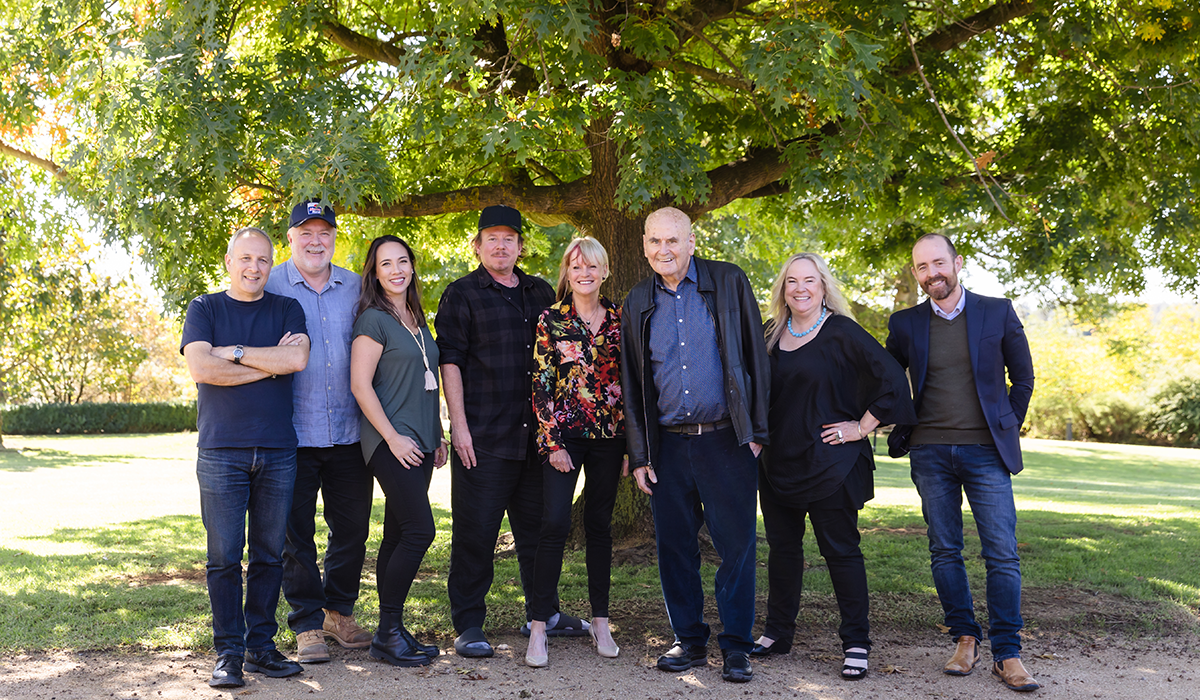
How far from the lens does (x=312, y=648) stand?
4.48 meters

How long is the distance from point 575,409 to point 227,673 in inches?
82.3

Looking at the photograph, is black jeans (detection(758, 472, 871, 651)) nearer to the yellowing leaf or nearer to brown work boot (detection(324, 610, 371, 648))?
brown work boot (detection(324, 610, 371, 648))

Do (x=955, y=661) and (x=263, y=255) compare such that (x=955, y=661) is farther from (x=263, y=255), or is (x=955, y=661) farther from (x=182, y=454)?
(x=182, y=454)

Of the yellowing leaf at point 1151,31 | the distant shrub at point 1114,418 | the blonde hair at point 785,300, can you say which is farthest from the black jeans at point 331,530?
the distant shrub at point 1114,418

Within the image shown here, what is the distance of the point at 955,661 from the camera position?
4469 millimetres

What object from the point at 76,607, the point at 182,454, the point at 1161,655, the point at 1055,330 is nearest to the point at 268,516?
the point at 76,607

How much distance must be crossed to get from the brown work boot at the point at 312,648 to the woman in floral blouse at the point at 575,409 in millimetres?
1066

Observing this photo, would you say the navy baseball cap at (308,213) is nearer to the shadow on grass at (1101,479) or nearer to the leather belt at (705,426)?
the leather belt at (705,426)

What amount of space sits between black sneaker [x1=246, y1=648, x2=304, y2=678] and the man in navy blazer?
330 cm

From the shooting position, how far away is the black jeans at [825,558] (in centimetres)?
450

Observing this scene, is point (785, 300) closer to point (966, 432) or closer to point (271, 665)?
point (966, 432)

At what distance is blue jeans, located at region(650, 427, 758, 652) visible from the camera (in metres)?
4.36

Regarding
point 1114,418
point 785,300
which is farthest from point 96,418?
point 1114,418

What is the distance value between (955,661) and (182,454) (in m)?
23.7
